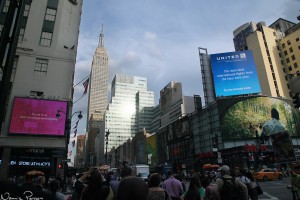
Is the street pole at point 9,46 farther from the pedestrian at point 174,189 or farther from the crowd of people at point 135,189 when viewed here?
the pedestrian at point 174,189

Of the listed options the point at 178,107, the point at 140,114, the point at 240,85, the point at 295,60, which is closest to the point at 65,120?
the point at 240,85

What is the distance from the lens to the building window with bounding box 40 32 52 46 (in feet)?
104

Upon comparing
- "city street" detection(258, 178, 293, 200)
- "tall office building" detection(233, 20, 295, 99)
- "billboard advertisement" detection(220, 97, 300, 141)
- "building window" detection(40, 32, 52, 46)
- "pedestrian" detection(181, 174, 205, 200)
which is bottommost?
"city street" detection(258, 178, 293, 200)

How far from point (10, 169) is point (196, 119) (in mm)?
55485

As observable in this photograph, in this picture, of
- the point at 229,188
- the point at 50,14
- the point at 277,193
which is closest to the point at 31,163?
the point at 50,14

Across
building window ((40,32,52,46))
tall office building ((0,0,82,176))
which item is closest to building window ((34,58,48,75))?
tall office building ((0,0,82,176))

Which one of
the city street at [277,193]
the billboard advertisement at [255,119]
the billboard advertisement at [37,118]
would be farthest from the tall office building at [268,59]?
the billboard advertisement at [37,118]

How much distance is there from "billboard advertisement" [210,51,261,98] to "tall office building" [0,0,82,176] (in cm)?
3758

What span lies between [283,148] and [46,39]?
29.3 metres

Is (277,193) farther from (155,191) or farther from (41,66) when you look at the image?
(41,66)

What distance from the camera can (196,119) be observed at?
2913 inches

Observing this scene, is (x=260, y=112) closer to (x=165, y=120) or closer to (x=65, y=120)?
(x=65, y=120)

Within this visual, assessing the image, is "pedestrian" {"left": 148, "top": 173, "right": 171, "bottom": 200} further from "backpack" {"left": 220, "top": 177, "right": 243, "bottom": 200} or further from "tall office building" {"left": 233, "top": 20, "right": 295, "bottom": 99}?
"tall office building" {"left": 233, "top": 20, "right": 295, "bottom": 99}

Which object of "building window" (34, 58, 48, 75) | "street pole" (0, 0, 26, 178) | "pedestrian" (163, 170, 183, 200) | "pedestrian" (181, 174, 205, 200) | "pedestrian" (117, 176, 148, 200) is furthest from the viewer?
"building window" (34, 58, 48, 75)
